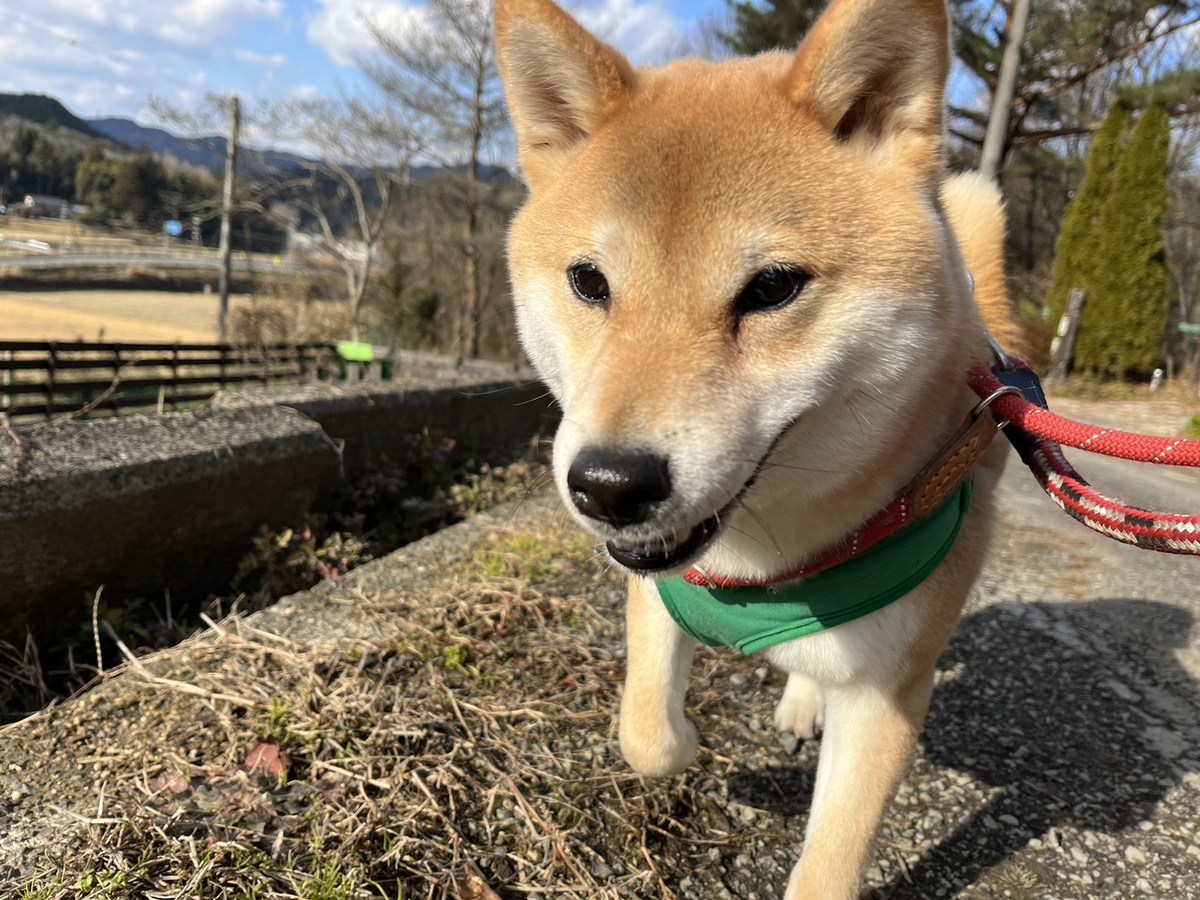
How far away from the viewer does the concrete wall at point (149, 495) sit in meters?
2.29

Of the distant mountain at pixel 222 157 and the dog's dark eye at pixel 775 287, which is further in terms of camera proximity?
the distant mountain at pixel 222 157

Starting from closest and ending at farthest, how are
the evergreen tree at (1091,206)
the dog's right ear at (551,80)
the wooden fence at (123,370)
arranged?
the dog's right ear at (551,80) → the wooden fence at (123,370) → the evergreen tree at (1091,206)

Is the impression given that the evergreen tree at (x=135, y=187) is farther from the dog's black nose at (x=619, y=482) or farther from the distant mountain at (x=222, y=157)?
the dog's black nose at (x=619, y=482)

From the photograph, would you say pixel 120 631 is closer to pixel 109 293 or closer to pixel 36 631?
pixel 36 631

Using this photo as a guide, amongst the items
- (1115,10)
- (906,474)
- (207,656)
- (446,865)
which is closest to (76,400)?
(207,656)

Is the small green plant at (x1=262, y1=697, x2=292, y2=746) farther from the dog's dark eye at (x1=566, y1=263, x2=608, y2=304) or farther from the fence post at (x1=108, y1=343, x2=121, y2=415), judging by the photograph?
the fence post at (x1=108, y1=343, x2=121, y2=415)

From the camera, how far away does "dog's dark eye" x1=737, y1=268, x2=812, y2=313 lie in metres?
1.32

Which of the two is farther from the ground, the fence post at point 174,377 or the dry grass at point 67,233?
the dry grass at point 67,233

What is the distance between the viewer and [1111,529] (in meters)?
1.29

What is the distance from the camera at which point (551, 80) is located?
66.3 inches

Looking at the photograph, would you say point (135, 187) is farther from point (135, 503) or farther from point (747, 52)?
point (135, 503)

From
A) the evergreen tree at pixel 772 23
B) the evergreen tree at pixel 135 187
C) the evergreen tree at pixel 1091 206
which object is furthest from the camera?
the evergreen tree at pixel 135 187

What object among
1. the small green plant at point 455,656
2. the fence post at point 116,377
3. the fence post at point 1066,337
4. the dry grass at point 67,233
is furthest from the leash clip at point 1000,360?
the dry grass at point 67,233

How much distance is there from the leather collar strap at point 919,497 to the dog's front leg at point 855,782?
0.29 meters
